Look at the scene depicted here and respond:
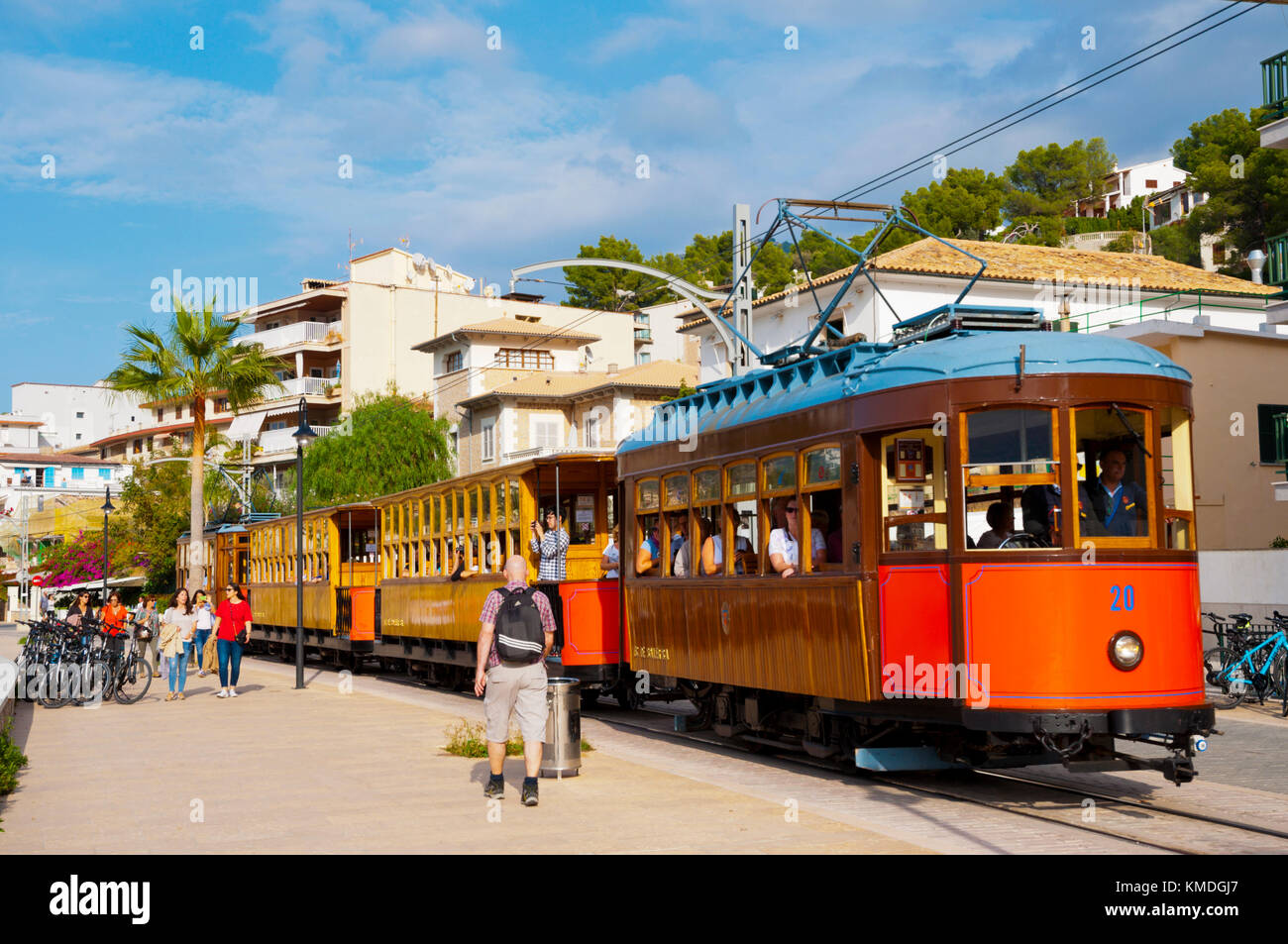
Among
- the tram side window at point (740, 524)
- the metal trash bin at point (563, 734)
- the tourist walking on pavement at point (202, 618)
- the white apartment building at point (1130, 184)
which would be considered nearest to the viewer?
the metal trash bin at point (563, 734)

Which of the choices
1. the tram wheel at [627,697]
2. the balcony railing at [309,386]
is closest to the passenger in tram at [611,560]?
the tram wheel at [627,697]

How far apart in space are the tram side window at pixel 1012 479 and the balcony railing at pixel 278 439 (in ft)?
207

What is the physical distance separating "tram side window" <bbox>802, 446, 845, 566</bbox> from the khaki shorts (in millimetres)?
2592

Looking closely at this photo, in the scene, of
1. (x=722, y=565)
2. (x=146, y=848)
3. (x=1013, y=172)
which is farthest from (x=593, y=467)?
(x=1013, y=172)

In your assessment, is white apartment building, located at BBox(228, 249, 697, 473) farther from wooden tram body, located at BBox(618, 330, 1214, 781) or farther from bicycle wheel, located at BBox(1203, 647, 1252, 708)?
wooden tram body, located at BBox(618, 330, 1214, 781)

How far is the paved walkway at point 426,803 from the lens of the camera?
863cm

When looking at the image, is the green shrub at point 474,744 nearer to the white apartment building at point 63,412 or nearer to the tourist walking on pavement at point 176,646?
the tourist walking on pavement at point 176,646

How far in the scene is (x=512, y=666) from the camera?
1038 cm

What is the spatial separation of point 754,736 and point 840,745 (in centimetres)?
173

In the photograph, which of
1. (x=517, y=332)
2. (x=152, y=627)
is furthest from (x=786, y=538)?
(x=517, y=332)

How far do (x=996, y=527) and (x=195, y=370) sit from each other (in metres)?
24.8

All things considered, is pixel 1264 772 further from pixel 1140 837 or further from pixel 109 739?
pixel 109 739
